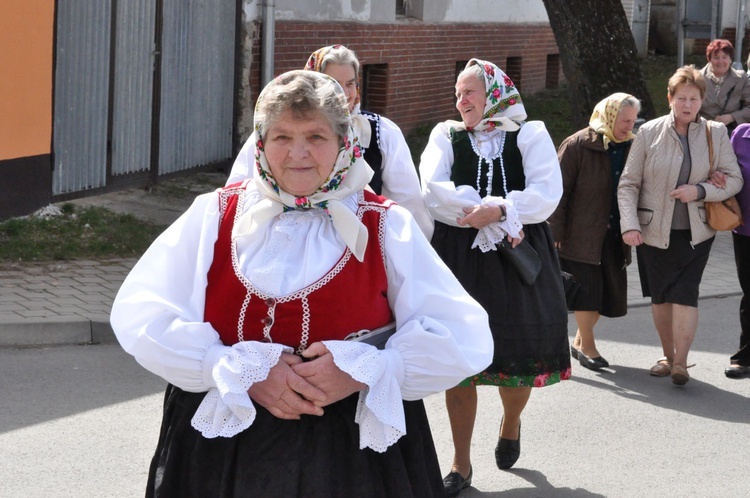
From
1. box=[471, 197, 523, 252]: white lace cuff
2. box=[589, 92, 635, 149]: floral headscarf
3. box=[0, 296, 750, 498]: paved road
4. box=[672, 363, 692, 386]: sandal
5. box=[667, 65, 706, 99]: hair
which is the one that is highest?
box=[667, 65, 706, 99]: hair

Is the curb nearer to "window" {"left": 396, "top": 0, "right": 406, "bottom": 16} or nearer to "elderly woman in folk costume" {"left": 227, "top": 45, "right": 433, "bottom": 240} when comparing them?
"elderly woman in folk costume" {"left": 227, "top": 45, "right": 433, "bottom": 240}

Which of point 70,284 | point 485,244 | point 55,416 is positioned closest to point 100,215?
point 70,284

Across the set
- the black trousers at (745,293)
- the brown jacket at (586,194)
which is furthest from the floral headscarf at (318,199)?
the black trousers at (745,293)

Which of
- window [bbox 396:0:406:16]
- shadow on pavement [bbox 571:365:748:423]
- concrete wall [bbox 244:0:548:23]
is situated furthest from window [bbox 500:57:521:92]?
shadow on pavement [bbox 571:365:748:423]

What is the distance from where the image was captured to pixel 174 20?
38.4 feet

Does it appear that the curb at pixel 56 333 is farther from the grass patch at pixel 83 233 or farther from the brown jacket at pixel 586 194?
the brown jacket at pixel 586 194

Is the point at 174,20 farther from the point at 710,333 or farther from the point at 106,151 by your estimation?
the point at 710,333

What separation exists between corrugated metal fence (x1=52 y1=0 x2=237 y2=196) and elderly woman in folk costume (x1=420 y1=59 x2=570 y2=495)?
5700mm

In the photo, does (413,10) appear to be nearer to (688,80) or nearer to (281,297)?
(688,80)

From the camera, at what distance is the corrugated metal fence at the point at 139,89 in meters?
10.3

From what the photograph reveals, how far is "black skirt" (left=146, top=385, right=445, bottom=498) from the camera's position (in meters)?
3.02

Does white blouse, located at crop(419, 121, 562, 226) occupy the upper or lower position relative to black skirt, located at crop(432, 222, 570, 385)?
upper

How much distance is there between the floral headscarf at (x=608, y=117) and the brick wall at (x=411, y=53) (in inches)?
246

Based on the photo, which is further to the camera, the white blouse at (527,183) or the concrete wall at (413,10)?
the concrete wall at (413,10)
